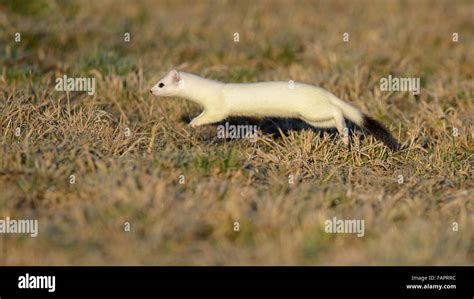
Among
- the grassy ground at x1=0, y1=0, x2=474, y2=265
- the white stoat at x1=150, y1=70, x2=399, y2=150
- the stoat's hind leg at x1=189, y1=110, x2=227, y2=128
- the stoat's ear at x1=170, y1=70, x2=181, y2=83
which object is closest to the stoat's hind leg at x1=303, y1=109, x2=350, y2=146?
the white stoat at x1=150, y1=70, x2=399, y2=150

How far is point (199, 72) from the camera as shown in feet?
27.6

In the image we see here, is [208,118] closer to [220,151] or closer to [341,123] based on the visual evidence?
[220,151]

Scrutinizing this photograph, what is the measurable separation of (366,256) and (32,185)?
2.06m

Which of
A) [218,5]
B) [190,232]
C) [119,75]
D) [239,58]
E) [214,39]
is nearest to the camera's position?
[190,232]

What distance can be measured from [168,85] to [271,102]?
0.86 m

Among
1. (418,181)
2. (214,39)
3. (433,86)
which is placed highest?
(214,39)

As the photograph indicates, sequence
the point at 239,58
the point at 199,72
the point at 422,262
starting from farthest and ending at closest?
the point at 239,58 < the point at 199,72 < the point at 422,262

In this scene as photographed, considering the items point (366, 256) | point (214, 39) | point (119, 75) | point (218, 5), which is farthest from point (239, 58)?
point (366, 256)

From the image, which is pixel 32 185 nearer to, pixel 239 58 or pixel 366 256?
pixel 366 256


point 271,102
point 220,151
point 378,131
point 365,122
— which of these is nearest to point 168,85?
point 271,102

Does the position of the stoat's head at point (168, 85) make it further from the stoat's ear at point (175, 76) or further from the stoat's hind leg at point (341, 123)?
the stoat's hind leg at point (341, 123)

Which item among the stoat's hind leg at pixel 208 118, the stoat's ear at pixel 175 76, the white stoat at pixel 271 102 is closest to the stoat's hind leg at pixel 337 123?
the white stoat at pixel 271 102

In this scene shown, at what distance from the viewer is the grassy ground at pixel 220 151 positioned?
429cm

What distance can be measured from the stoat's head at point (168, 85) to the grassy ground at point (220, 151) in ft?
0.91
